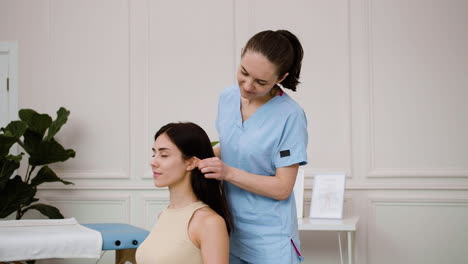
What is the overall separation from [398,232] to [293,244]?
2.64 metres

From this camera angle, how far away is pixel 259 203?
160 centimetres

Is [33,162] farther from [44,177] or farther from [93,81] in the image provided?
[93,81]

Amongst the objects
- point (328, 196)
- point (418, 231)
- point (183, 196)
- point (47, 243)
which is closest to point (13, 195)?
point (47, 243)

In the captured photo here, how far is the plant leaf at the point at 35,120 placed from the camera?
13.8 feet

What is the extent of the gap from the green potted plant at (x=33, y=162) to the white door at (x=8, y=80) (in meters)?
0.47

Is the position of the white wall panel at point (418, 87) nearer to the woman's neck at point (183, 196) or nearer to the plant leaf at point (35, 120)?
the plant leaf at point (35, 120)

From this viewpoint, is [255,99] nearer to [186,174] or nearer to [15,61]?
[186,174]

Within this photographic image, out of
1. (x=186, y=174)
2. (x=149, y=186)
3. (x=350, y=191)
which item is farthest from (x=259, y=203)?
(x=149, y=186)

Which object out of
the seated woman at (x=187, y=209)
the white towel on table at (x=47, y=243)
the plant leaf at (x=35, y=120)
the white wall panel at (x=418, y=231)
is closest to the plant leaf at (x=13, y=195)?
the plant leaf at (x=35, y=120)

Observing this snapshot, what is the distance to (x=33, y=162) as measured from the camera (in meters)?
4.27

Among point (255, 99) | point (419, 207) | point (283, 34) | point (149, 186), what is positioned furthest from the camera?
point (149, 186)

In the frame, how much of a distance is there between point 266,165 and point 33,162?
3.01 m

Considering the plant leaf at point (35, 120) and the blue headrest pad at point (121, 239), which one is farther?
the plant leaf at point (35, 120)

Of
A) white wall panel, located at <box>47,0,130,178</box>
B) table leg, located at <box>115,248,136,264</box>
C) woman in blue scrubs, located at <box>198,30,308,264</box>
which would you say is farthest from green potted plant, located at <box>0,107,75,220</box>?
woman in blue scrubs, located at <box>198,30,308,264</box>
